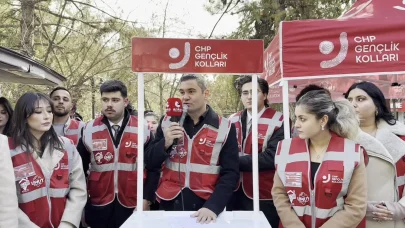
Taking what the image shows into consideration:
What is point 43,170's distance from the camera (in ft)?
7.45

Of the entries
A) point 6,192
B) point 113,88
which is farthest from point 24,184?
point 113,88

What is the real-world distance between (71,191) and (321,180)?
155cm

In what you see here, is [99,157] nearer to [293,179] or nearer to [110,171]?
[110,171]

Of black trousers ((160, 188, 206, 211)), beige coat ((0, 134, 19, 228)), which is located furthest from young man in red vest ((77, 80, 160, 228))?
beige coat ((0, 134, 19, 228))

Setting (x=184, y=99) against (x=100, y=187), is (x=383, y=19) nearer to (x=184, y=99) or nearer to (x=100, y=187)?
(x=184, y=99)

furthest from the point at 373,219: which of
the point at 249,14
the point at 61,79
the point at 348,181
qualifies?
the point at 249,14

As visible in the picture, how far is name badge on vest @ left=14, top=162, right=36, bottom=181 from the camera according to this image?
7.23 ft

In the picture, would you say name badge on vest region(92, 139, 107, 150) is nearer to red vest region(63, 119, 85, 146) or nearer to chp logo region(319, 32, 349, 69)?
red vest region(63, 119, 85, 146)

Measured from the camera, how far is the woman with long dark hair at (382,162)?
7.57 feet

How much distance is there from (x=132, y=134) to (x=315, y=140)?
4.82 ft

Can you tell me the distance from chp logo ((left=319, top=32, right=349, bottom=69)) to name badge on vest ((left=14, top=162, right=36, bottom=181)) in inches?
82.0

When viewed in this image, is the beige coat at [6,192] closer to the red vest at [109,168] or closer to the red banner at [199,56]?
the red banner at [199,56]

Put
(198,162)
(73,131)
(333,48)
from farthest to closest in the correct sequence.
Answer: (73,131)
(333,48)
(198,162)

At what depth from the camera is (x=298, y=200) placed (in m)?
2.17
